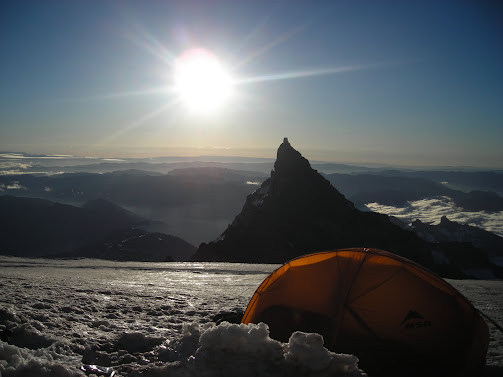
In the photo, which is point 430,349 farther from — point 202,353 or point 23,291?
point 23,291

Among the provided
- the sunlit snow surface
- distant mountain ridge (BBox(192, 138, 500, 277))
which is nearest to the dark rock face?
distant mountain ridge (BBox(192, 138, 500, 277))

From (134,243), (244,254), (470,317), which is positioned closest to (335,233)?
(244,254)

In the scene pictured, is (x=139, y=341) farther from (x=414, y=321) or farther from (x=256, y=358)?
(x=414, y=321)

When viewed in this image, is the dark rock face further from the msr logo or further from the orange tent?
the msr logo

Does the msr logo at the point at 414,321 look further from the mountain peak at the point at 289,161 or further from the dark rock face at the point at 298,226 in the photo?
the mountain peak at the point at 289,161

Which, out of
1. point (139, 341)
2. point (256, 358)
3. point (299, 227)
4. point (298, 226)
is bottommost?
point (299, 227)

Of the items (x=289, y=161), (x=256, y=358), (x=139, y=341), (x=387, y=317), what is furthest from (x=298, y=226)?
(x=256, y=358)
